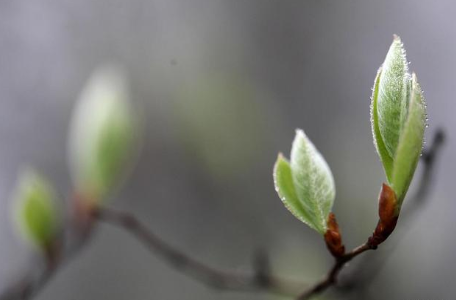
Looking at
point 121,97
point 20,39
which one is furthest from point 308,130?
point 20,39

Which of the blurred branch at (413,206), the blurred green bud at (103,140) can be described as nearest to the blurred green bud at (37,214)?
the blurred green bud at (103,140)

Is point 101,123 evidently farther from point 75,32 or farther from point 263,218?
point 75,32

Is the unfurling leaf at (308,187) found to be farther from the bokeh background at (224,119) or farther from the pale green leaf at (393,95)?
the bokeh background at (224,119)

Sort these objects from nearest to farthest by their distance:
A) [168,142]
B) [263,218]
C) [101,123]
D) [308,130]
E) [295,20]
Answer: [101,123], [263,218], [308,130], [168,142], [295,20]

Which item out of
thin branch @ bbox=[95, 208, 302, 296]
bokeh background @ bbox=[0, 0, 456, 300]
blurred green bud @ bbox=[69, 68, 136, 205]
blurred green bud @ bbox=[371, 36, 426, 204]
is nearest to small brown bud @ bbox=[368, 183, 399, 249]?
blurred green bud @ bbox=[371, 36, 426, 204]

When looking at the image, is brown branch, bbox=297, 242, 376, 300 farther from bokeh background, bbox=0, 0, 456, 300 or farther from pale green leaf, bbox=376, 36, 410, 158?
bokeh background, bbox=0, 0, 456, 300

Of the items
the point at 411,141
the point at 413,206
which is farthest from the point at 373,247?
the point at 413,206

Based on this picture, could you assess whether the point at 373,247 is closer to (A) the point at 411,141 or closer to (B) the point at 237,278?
(A) the point at 411,141
